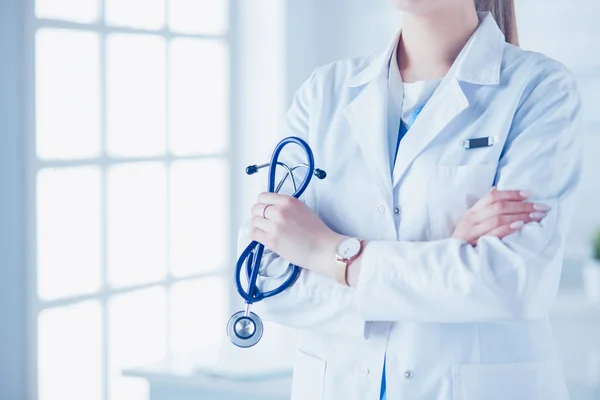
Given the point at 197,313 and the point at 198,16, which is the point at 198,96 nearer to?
the point at 198,16

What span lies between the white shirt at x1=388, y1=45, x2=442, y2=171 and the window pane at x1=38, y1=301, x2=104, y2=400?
4.40 ft

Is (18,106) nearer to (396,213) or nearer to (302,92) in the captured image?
(302,92)

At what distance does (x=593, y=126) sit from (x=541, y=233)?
1.91 metres

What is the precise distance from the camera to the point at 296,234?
1609mm

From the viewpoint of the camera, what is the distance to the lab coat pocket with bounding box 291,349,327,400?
1.65 m

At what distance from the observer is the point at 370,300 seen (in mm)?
1526

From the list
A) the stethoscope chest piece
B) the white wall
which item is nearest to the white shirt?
the stethoscope chest piece

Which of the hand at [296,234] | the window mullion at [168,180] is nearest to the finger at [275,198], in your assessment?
the hand at [296,234]

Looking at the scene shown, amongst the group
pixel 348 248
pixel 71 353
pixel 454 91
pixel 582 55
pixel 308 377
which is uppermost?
pixel 582 55

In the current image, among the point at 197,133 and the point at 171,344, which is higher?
the point at 197,133

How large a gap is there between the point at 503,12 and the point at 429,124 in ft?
1.34

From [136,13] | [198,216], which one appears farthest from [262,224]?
[198,216]

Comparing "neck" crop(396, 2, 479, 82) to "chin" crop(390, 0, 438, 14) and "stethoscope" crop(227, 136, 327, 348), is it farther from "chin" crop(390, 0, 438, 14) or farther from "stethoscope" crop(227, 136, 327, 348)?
"stethoscope" crop(227, 136, 327, 348)

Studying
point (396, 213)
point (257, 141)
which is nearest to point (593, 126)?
point (257, 141)
